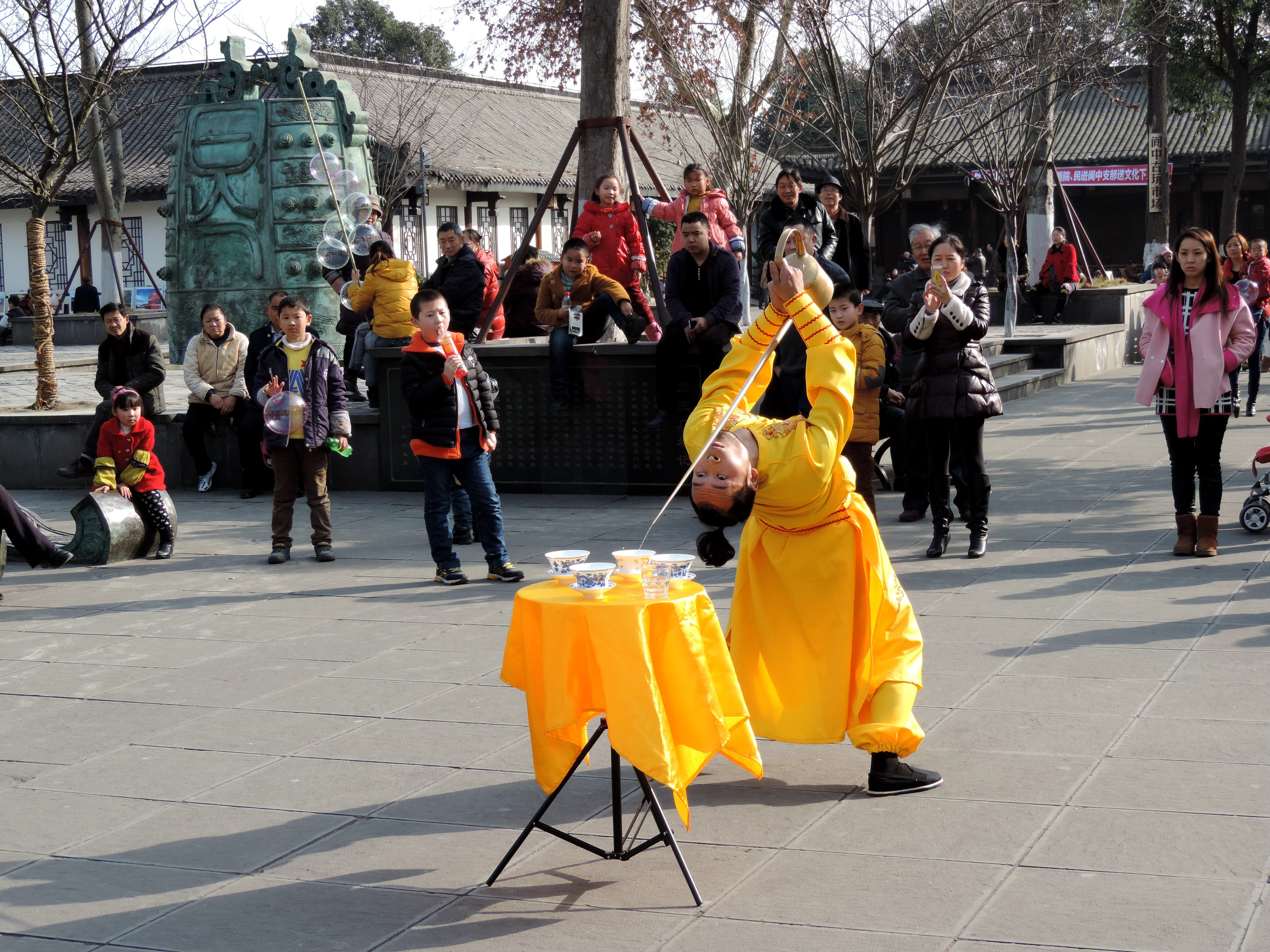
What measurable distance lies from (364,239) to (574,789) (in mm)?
9357

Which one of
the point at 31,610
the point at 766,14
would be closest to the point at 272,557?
the point at 31,610

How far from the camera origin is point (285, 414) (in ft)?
29.6

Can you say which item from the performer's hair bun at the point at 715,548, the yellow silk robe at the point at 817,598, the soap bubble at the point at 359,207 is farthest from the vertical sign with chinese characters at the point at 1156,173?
the performer's hair bun at the point at 715,548

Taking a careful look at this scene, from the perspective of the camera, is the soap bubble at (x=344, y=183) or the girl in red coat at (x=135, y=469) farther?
the soap bubble at (x=344, y=183)

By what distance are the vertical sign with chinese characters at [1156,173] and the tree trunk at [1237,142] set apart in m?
1.51

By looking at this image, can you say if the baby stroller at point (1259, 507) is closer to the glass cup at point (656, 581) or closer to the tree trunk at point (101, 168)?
the glass cup at point (656, 581)

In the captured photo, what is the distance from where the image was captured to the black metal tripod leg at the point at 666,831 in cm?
380

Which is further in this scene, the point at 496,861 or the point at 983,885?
the point at 496,861

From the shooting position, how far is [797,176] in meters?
11.3

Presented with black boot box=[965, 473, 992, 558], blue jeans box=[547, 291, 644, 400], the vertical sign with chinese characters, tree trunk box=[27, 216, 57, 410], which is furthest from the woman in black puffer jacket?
the vertical sign with chinese characters

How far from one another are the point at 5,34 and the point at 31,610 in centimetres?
897

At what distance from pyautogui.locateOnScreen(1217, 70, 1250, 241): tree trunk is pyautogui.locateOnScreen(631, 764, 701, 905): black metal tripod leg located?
28527 mm

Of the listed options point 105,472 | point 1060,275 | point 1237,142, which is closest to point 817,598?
point 105,472

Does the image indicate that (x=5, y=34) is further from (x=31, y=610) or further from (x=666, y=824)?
(x=666, y=824)
